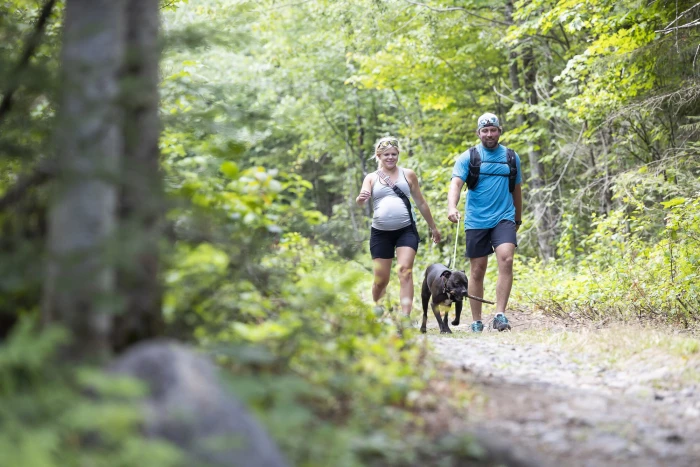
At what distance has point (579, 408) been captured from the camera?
4.56 m

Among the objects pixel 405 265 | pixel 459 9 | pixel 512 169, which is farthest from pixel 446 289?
pixel 459 9

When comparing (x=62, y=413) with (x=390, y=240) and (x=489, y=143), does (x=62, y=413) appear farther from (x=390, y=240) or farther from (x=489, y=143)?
(x=489, y=143)

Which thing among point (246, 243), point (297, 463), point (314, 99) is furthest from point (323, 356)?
point (314, 99)

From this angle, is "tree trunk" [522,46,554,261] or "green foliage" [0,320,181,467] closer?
"green foliage" [0,320,181,467]

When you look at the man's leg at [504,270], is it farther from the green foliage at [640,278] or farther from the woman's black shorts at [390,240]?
the green foliage at [640,278]

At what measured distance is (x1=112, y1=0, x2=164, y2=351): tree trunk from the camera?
3082mm

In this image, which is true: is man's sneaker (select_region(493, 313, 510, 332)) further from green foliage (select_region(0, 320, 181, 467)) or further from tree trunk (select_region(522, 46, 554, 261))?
tree trunk (select_region(522, 46, 554, 261))

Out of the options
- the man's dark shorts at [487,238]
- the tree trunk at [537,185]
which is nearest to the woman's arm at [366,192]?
the man's dark shorts at [487,238]

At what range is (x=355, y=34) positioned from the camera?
1848 cm

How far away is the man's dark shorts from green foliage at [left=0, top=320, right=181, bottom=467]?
6835mm

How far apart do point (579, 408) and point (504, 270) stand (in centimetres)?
444

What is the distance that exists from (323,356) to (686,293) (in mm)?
6802

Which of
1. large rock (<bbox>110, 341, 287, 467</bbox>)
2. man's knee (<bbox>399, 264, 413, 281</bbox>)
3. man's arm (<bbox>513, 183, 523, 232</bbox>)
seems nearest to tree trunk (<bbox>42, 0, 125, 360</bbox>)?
large rock (<bbox>110, 341, 287, 467</bbox>)

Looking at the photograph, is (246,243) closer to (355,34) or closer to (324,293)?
(324,293)
